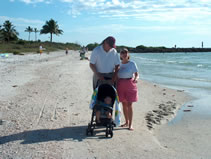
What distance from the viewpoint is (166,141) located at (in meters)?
5.19

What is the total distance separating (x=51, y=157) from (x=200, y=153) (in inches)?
99.0

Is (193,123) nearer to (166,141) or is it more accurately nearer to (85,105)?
(166,141)

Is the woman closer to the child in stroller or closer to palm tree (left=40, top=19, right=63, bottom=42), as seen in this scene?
the child in stroller

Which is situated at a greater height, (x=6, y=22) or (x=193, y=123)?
(x=6, y=22)

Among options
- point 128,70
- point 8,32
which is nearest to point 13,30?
point 8,32

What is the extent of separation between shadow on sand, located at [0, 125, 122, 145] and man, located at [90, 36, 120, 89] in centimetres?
98

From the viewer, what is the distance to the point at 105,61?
5.06 meters

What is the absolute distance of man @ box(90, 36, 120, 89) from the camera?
16.3 ft

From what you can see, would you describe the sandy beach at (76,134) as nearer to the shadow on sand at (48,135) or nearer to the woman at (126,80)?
the shadow on sand at (48,135)

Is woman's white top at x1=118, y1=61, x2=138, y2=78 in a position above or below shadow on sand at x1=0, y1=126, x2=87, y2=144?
above

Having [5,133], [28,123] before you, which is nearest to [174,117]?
[28,123]

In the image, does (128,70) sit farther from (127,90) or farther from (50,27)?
(50,27)

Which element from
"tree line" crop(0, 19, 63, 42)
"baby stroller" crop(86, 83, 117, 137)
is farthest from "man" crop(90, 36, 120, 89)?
"tree line" crop(0, 19, 63, 42)

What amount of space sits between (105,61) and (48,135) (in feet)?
5.54
